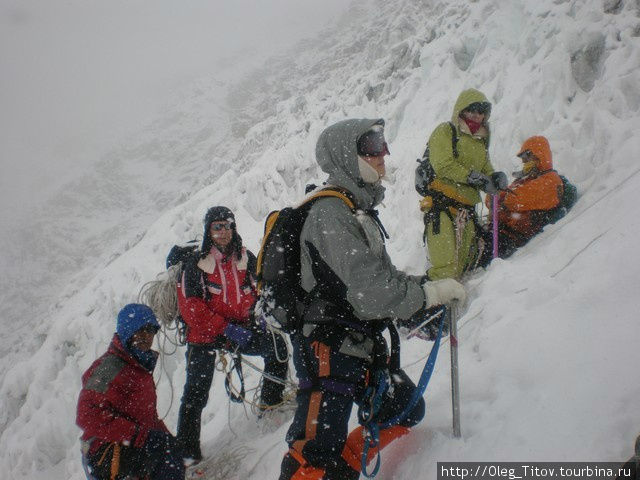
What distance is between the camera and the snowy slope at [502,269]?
175cm

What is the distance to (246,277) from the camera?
3631 millimetres

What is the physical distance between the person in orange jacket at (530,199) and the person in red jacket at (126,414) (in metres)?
3.55

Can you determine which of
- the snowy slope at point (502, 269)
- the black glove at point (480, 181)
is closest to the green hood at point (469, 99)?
the black glove at point (480, 181)

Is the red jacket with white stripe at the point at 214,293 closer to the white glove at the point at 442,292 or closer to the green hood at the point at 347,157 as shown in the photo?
the green hood at the point at 347,157

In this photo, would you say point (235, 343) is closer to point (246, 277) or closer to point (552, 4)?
point (246, 277)

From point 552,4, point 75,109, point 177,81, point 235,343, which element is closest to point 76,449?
point 235,343

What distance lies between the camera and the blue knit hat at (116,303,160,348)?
2.76m

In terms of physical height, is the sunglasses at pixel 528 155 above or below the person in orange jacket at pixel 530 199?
above

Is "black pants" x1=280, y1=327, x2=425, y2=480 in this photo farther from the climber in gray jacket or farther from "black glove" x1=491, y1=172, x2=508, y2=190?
"black glove" x1=491, y1=172, x2=508, y2=190

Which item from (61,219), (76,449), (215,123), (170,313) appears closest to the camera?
(170,313)

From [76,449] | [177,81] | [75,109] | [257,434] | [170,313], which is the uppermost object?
[75,109]

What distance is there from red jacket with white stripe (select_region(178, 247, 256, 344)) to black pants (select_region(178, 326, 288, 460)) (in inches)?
5.7

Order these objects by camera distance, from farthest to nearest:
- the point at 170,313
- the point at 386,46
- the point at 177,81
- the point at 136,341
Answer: the point at 177,81
the point at 386,46
the point at 170,313
the point at 136,341

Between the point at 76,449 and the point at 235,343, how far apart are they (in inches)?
285
